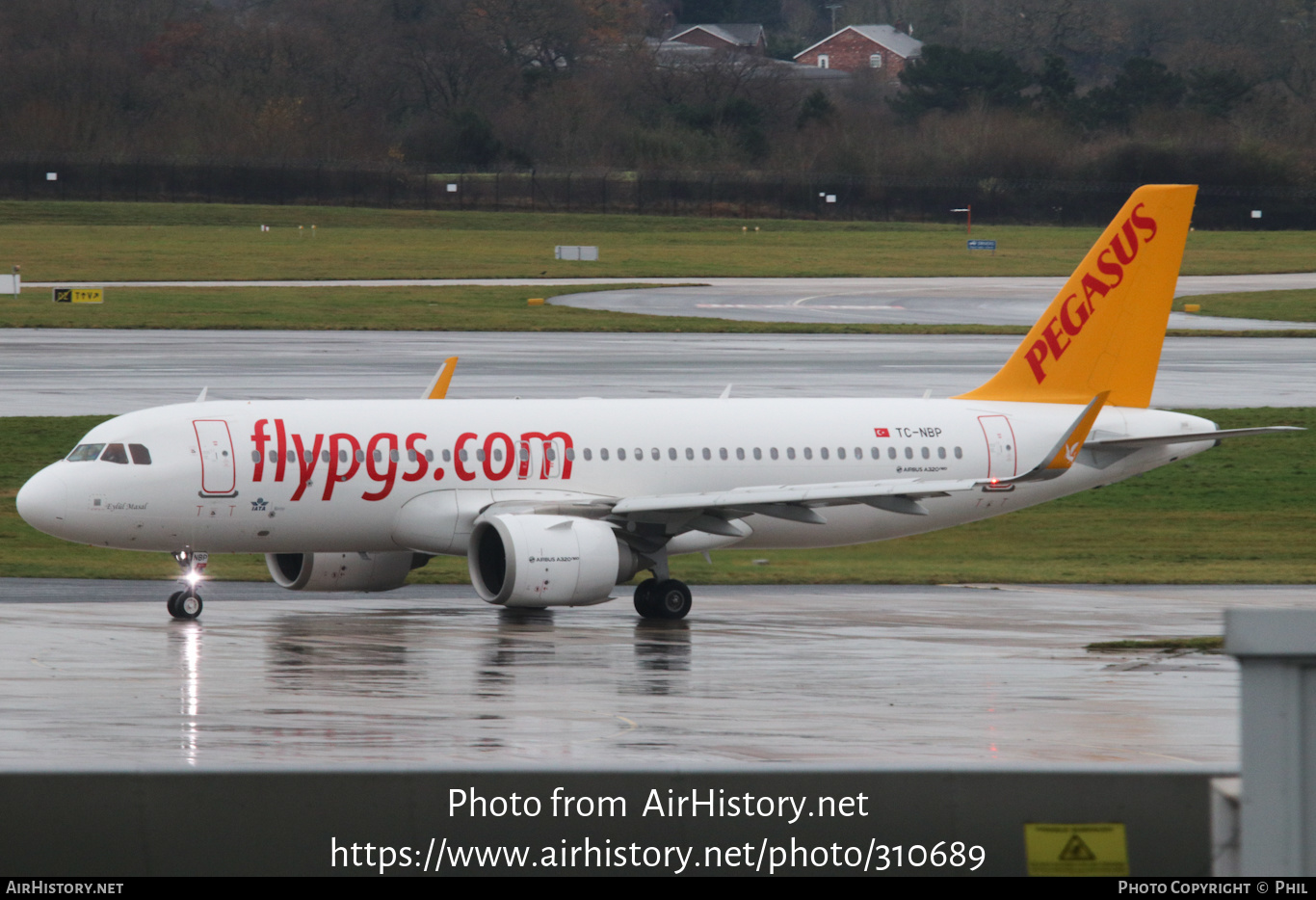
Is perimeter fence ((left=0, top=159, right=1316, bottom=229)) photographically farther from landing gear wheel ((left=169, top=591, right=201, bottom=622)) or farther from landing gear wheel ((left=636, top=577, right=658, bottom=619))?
landing gear wheel ((left=169, top=591, right=201, bottom=622))

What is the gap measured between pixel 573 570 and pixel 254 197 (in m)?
117

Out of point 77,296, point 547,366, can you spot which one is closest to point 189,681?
point 547,366

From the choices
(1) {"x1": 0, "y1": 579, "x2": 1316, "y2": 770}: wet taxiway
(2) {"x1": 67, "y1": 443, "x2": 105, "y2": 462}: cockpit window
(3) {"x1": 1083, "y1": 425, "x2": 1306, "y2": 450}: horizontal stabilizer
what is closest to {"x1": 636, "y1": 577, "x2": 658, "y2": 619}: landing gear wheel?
(1) {"x1": 0, "y1": 579, "x2": 1316, "y2": 770}: wet taxiway

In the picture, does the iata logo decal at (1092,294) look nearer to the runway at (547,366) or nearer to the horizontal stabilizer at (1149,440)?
the horizontal stabilizer at (1149,440)

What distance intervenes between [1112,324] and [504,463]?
37.4ft

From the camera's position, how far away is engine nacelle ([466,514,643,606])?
28625mm

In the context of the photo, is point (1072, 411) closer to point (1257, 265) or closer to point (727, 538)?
point (727, 538)

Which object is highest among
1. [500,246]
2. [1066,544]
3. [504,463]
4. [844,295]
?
[500,246]

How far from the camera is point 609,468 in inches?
1253

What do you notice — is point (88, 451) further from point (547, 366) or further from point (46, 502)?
point (547, 366)

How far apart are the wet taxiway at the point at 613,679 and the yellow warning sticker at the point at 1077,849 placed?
7.08 meters

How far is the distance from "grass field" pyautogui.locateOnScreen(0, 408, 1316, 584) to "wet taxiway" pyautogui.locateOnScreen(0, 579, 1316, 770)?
1.88 meters

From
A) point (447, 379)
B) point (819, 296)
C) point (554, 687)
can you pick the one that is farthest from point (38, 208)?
point (554, 687)

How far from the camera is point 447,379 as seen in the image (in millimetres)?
35312
